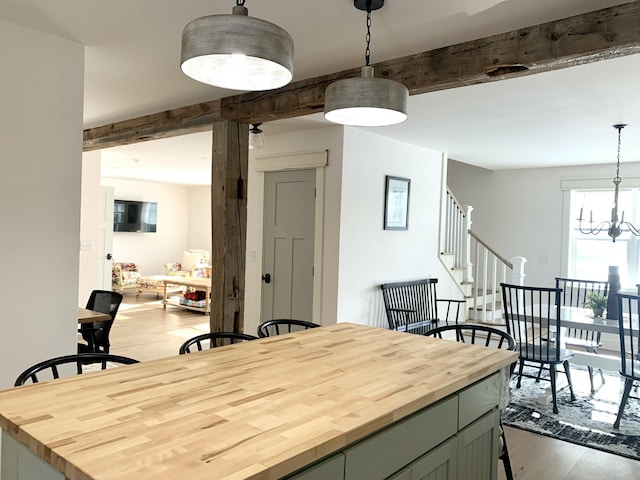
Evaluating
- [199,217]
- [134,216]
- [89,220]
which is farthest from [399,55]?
[199,217]

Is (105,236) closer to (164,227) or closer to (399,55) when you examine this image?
(164,227)

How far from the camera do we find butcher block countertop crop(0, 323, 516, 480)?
3.48 ft

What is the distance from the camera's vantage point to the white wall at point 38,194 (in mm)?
2658

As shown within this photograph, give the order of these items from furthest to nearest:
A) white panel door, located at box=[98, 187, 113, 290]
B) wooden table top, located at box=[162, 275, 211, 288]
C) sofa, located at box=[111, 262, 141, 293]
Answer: sofa, located at box=[111, 262, 141, 293], wooden table top, located at box=[162, 275, 211, 288], white panel door, located at box=[98, 187, 113, 290]

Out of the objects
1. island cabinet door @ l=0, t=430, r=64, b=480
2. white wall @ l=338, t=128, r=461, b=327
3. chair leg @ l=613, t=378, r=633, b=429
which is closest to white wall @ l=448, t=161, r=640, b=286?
white wall @ l=338, t=128, r=461, b=327

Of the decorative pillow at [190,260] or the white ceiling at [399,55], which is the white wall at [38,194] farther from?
the decorative pillow at [190,260]

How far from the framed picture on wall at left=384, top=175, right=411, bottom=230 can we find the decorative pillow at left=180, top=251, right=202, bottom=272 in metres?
6.05

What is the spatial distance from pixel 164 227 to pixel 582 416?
9364 millimetres

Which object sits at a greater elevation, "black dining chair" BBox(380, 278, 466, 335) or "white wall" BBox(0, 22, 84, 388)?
"white wall" BBox(0, 22, 84, 388)

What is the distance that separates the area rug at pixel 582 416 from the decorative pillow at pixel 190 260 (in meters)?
7.20

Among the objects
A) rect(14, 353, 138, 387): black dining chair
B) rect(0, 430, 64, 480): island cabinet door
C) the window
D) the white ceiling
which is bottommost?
rect(0, 430, 64, 480): island cabinet door

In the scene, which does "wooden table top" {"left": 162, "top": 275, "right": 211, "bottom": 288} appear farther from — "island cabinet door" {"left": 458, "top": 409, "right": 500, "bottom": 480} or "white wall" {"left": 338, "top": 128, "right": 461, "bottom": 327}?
"island cabinet door" {"left": 458, "top": 409, "right": 500, "bottom": 480}

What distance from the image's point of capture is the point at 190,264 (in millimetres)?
10430

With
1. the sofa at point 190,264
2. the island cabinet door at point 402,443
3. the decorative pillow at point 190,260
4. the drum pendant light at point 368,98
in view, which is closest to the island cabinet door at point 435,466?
the island cabinet door at point 402,443
